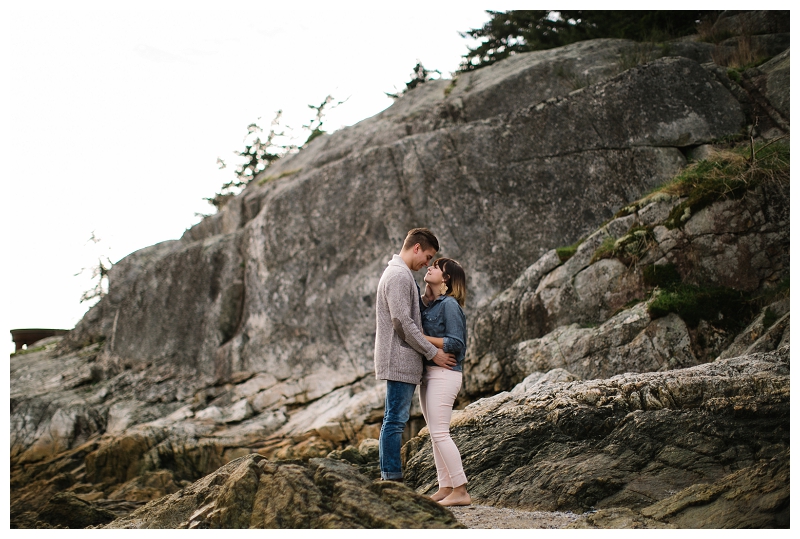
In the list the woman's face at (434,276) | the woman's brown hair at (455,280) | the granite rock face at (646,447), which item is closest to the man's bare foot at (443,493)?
the granite rock face at (646,447)

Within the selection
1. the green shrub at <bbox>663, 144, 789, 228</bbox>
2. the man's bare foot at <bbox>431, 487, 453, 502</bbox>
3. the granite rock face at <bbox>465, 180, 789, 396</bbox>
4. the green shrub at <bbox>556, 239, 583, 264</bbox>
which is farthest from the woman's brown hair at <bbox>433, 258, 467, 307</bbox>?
the green shrub at <bbox>556, 239, 583, 264</bbox>

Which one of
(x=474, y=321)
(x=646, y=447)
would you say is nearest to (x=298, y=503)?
(x=646, y=447)

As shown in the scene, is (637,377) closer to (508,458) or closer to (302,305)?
(508,458)

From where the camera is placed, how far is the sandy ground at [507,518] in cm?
471

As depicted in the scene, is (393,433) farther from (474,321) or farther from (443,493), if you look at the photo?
(474,321)

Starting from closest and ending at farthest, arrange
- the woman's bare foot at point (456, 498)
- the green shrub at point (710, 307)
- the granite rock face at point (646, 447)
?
the granite rock face at point (646, 447)
the woman's bare foot at point (456, 498)
the green shrub at point (710, 307)

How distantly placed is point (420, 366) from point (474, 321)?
5.84 m

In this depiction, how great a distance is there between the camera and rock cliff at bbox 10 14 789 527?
5.46m

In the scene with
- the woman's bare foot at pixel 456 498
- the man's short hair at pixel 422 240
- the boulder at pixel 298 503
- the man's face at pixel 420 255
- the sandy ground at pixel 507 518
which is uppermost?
the man's short hair at pixel 422 240

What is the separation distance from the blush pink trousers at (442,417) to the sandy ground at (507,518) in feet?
0.86

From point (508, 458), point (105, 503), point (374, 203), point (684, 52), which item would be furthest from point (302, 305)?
point (684, 52)

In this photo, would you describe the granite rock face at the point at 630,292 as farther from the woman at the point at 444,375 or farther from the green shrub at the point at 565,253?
the woman at the point at 444,375

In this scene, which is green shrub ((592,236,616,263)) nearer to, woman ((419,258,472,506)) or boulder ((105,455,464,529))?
woman ((419,258,472,506))

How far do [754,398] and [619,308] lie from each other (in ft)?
12.6
